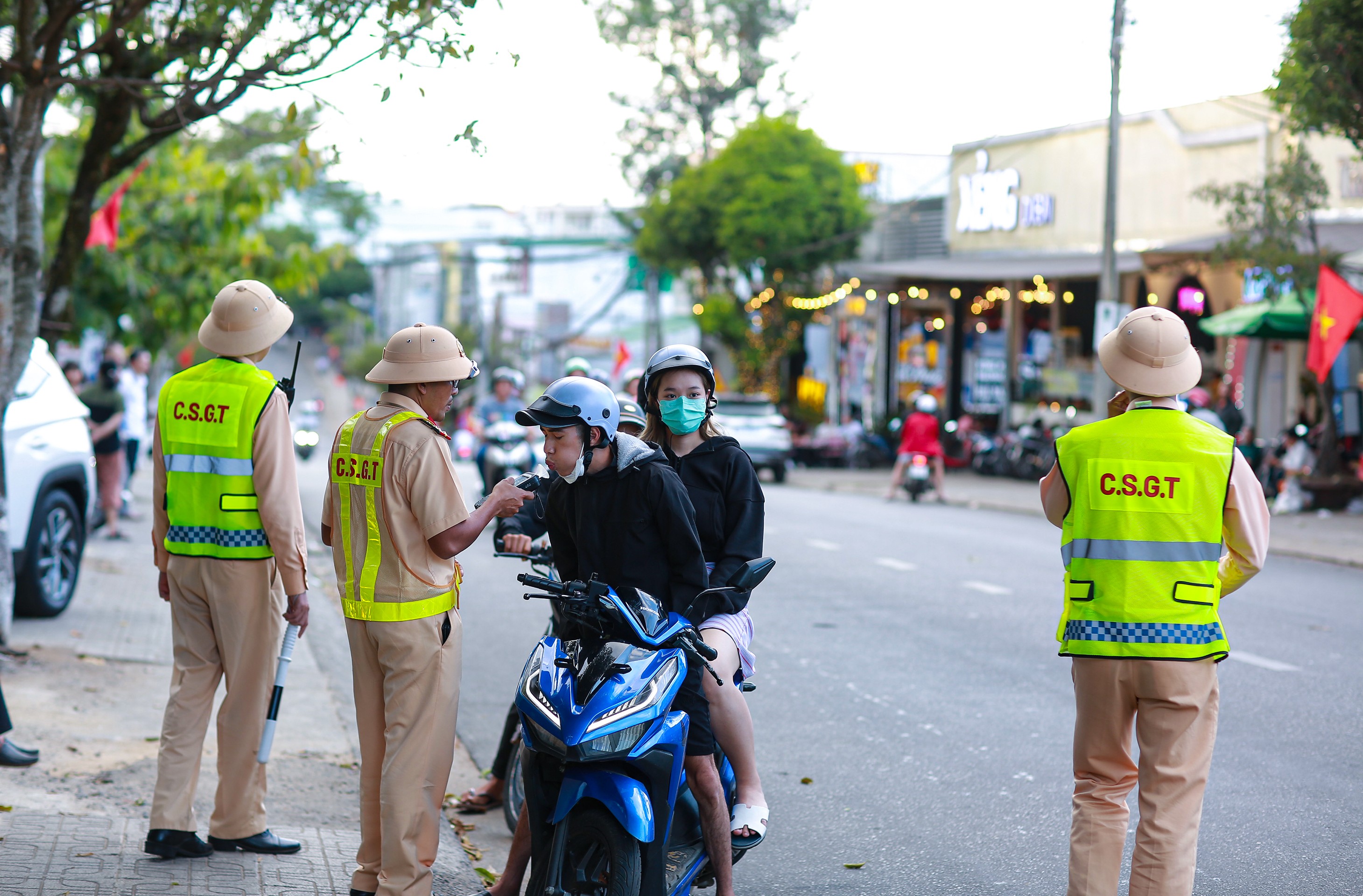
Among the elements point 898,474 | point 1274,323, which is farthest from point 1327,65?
point 898,474

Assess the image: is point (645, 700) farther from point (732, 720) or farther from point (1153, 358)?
point (1153, 358)

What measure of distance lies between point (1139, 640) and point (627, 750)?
1507mm

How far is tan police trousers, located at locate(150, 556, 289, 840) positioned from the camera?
5.07 meters

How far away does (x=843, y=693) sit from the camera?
8406 millimetres

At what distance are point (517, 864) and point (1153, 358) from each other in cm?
248

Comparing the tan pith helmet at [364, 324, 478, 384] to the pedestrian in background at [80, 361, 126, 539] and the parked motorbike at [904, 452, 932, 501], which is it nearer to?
the pedestrian in background at [80, 361, 126, 539]

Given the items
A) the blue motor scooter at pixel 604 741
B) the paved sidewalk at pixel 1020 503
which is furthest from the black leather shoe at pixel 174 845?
the paved sidewalk at pixel 1020 503

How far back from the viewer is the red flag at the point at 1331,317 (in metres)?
17.1

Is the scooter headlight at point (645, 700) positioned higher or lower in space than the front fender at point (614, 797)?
higher

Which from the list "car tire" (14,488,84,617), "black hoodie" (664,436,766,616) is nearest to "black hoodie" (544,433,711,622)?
"black hoodie" (664,436,766,616)

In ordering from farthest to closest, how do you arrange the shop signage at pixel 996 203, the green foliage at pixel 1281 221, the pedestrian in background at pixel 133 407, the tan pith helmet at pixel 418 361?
the shop signage at pixel 996 203 < the green foliage at pixel 1281 221 < the pedestrian in background at pixel 133 407 < the tan pith helmet at pixel 418 361

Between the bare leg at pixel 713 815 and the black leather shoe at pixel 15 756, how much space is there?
266cm

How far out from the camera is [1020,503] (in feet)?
72.2

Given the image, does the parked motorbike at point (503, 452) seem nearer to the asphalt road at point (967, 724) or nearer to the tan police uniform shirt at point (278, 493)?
the asphalt road at point (967, 724)
